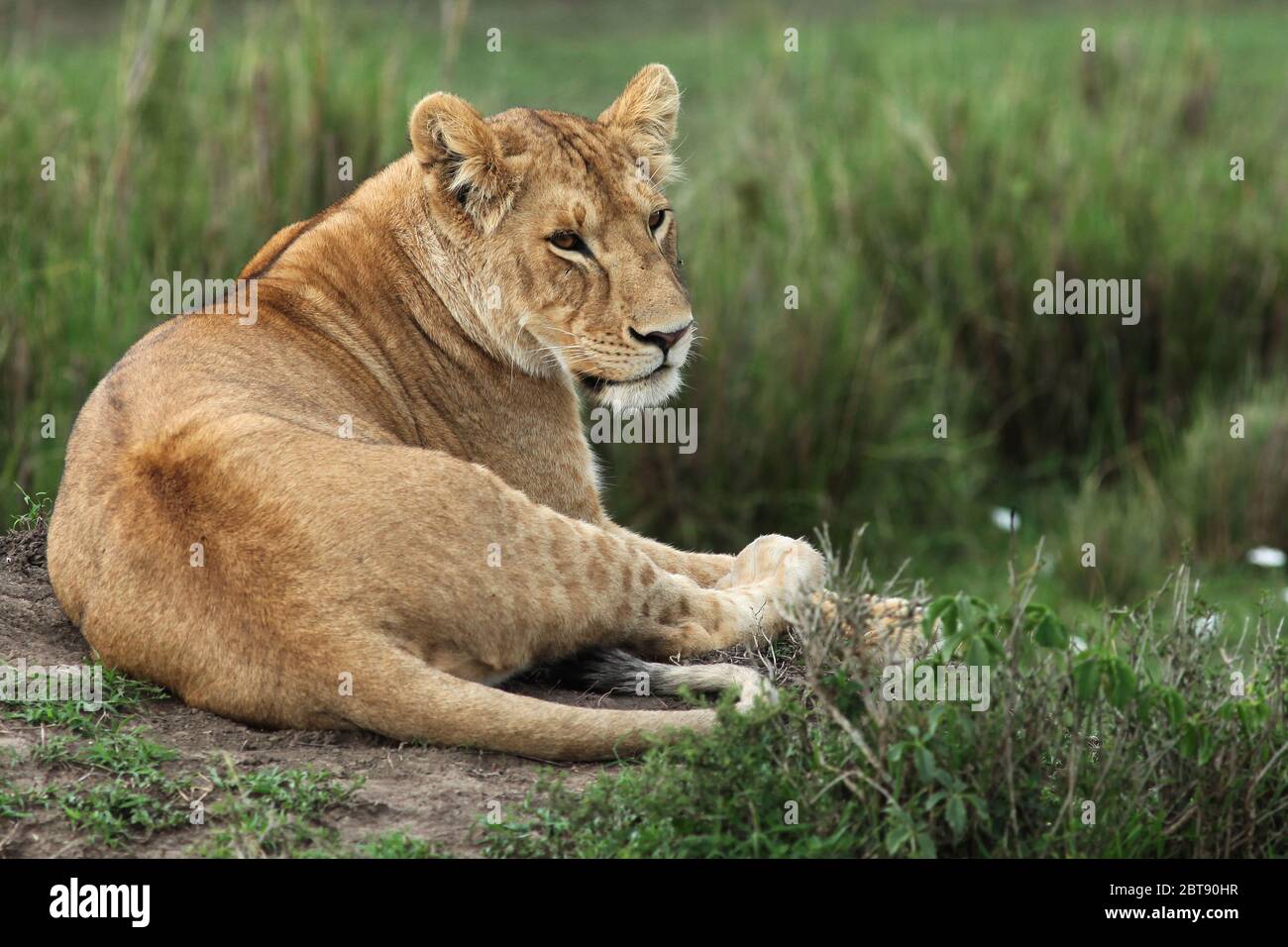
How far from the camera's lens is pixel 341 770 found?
3.68 metres

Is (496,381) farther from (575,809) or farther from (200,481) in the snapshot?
(575,809)

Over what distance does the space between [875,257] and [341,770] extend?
6.72 meters

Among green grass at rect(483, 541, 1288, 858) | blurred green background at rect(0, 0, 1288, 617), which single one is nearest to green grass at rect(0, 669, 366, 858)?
green grass at rect(483, 541, 1288, 858)

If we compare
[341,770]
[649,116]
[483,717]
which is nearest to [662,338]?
[649,116]

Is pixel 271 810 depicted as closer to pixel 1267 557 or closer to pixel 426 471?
pixel 426 471

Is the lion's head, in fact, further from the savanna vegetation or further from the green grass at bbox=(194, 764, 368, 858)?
the green grass at bbox=(194, 764, 368, 858)

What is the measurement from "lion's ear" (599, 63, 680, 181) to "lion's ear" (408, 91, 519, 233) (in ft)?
1.73

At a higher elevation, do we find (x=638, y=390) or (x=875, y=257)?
(x=875, y=257)

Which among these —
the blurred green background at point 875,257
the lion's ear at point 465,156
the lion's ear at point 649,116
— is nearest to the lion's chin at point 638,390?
the lion's ear at point 465,156

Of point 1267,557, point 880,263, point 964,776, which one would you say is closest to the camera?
point 964,776

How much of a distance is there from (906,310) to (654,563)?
5.23m

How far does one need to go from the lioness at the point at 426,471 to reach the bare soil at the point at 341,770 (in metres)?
0.05

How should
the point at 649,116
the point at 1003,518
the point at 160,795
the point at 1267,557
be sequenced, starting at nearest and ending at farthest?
the point at 160,795, the point at 649,116, the point at 1267,557, the point at 1003,518

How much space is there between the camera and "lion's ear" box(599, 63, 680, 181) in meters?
5.25
